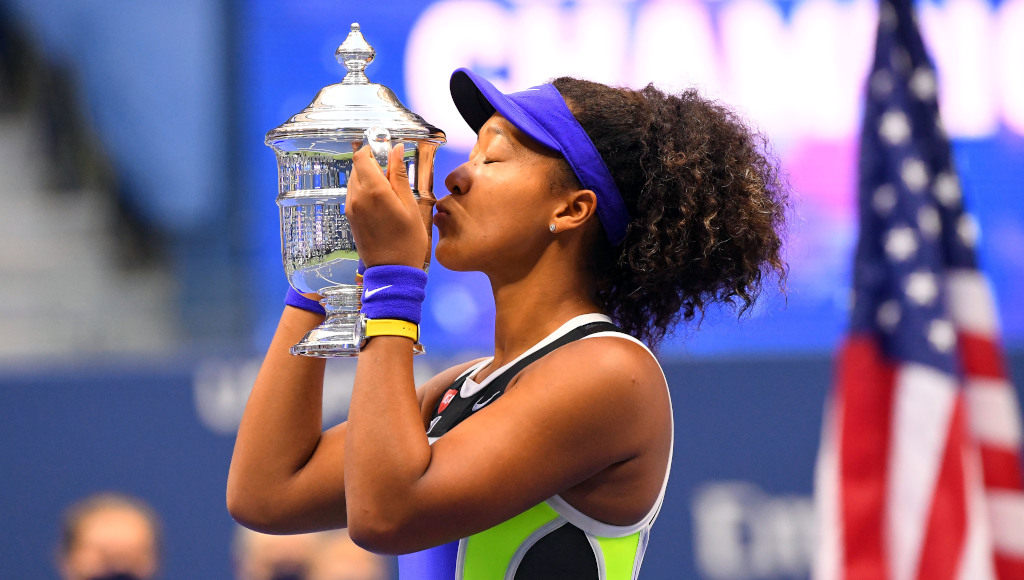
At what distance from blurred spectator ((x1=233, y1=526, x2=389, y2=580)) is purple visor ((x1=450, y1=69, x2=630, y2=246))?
257 cm

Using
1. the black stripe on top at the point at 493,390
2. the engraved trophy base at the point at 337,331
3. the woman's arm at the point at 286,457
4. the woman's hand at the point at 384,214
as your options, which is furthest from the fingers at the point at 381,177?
the woman's arm at the point at 286,457

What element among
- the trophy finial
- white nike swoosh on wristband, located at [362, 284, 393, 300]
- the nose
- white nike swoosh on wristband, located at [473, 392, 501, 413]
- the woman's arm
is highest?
the trophy finial

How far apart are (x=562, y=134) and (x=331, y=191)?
37 centimetres

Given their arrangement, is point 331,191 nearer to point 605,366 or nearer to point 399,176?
point 399,176

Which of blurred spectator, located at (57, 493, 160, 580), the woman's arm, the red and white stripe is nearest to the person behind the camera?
the woman's arm

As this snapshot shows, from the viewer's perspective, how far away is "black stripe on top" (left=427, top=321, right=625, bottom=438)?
72.5 inches

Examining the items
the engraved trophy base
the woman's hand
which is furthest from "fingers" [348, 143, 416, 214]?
the engraved trophy base

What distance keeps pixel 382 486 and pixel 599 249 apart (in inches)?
23.2

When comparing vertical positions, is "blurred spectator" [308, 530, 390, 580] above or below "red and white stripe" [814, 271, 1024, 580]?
below

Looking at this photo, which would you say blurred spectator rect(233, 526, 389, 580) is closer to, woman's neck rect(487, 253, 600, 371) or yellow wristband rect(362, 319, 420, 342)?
woman's neck rect(487, 253, 600, 371)

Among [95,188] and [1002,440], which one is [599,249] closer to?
[1002,440]

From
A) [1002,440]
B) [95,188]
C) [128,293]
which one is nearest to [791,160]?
[1002,440]

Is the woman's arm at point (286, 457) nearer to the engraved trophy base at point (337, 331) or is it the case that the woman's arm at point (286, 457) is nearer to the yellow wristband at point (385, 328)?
the engraved trophy base at point (337, 331)

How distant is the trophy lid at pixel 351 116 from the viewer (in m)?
1.88
